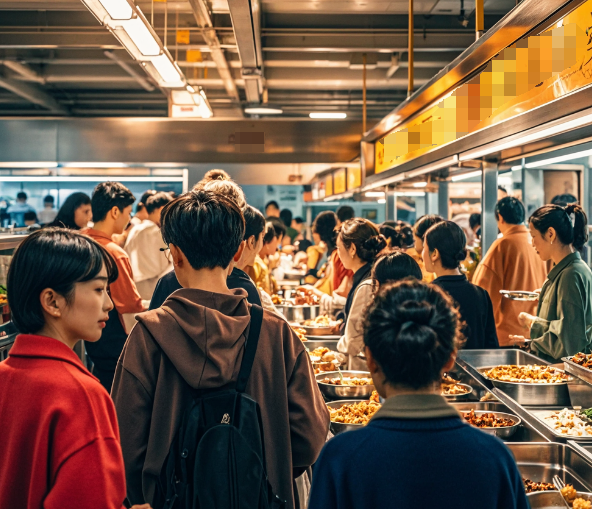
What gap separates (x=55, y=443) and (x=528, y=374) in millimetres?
2655

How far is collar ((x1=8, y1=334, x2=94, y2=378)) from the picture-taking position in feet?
4.56

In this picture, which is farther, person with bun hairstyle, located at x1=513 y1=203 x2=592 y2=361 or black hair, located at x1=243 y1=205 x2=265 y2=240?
person with bun hairstyle, located at x1=513 y1=203 x2=592 y2=361

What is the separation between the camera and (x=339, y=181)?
9.07 meters

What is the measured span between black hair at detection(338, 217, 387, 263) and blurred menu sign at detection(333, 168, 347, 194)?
4.61 metres

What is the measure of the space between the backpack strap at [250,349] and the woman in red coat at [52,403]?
1.09 feet

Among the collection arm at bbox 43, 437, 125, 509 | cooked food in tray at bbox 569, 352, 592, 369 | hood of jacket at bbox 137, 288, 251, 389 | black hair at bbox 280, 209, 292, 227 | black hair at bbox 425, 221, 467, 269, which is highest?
black hair at bbox 280, 209, 292, 227

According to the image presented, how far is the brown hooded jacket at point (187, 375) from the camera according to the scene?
157 cm

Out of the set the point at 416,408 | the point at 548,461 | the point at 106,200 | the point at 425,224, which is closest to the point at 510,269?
the point at 425,224

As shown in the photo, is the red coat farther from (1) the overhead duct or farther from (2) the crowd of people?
(1) the overhead duct

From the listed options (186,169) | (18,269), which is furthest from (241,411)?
(186,169)

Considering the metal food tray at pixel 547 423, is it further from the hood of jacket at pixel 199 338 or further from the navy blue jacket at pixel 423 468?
→ the hood of jacket at pixel 199 338

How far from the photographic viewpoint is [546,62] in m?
2.48

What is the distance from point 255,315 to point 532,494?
1.18 m

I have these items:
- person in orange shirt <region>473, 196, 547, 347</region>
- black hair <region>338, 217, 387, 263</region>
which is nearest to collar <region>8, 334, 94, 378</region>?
black hair <region>338, 217, 387, 263</region>
